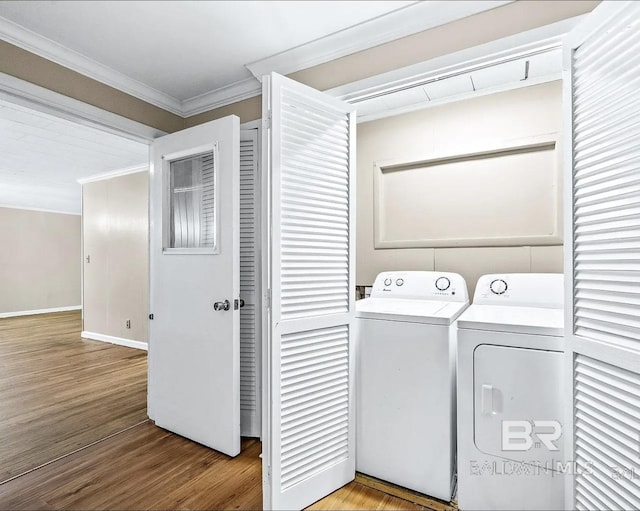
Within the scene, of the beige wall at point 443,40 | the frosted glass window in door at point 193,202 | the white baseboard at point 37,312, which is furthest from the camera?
the white baseboard at point 37,312

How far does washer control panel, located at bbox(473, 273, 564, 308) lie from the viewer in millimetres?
1979

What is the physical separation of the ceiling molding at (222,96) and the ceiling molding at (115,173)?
229 cm

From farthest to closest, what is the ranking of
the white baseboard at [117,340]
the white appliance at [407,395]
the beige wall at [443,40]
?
the white baseboard at [117,340] → the white appliance at [407,395] → the beige wall at [443,40]

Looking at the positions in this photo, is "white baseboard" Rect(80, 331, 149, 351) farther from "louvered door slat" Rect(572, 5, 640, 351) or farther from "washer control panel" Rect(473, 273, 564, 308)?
"louvered door slat" Rect(572, 5, 640, 351)

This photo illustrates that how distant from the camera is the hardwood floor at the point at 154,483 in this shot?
5.89ft

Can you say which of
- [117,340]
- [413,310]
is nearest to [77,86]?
[413,310]

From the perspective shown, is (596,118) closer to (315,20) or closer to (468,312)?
(468,312)

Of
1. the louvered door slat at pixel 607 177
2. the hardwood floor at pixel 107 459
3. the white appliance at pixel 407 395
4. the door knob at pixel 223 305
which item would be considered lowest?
the hardwood floor at pixel 107 459

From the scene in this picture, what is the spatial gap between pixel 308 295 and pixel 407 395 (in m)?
0.72

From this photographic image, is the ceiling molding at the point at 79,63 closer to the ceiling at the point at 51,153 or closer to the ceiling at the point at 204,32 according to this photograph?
the ceiling at the point at 204,32

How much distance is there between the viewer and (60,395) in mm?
3193

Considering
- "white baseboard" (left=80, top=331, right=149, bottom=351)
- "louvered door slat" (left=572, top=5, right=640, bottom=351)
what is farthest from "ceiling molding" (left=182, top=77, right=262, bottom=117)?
"white baseboard" (left=80, top=331, right=149, bottom=351)

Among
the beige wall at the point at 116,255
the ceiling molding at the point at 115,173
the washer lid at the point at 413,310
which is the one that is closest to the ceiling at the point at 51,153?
the ceiling molding at the point at 115,173

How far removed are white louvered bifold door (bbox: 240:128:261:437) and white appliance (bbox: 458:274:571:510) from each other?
1.30m
